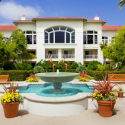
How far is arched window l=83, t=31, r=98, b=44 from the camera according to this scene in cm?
2684

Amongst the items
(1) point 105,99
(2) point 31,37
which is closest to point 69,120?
(1) point 105,99

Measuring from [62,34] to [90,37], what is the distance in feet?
19.2

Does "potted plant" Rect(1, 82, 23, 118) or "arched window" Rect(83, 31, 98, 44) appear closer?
"potted plant" Rect(1, 82, 23, 118)

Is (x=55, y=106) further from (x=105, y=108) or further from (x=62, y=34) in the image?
(x=62, y=34)

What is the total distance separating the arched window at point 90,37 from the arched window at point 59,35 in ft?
8.74

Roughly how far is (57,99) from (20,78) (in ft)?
29.9

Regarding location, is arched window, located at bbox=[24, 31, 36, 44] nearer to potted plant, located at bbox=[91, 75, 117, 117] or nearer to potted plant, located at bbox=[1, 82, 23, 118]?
potted plant, located at bbox=[1, 82, 23, 118]

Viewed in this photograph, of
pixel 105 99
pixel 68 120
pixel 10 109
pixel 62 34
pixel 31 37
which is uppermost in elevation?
pixel 62 34

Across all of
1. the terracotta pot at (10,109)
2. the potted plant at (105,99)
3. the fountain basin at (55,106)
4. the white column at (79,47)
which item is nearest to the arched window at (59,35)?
the white column at (79,47)

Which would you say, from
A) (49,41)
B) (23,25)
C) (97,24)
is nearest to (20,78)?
(49,41)

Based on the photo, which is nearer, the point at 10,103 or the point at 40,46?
the point at 10,103

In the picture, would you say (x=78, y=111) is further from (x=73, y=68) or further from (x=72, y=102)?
(x=73, y=68)

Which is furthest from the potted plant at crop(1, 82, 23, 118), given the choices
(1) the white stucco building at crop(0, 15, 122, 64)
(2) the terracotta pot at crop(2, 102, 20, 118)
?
(1) the white stucco building at crop(0, 15, 122, 64)

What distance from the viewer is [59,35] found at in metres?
26.1
